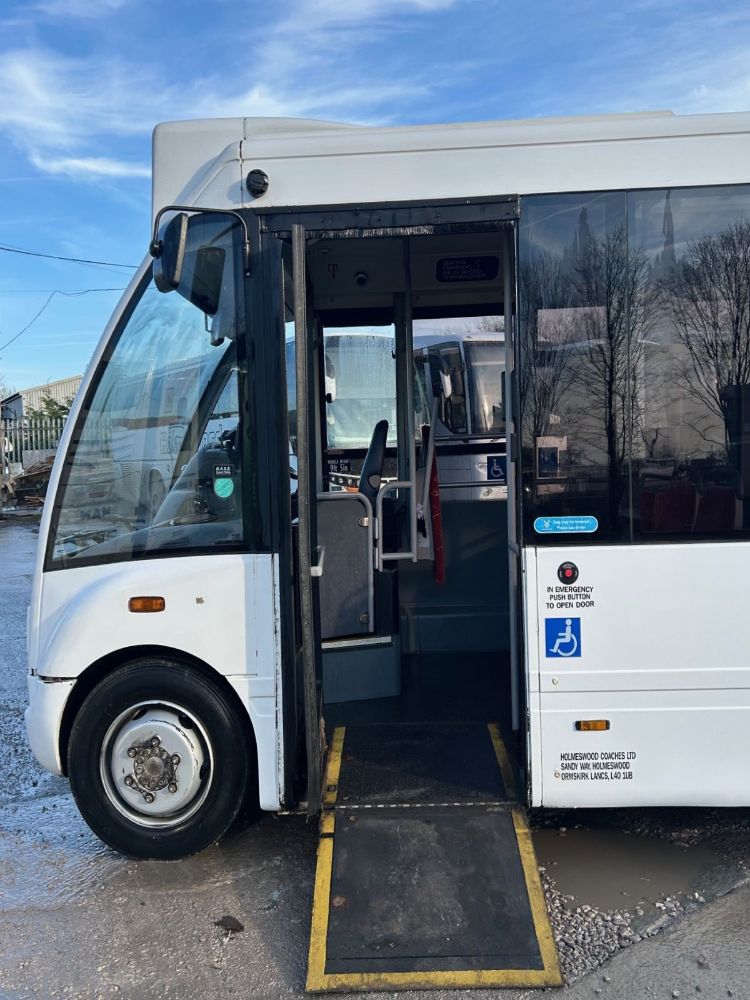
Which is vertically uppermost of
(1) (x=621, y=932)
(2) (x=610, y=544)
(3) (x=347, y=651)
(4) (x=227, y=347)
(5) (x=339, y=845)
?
(4) (x=227, y=347)

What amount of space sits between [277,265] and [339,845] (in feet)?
7.89

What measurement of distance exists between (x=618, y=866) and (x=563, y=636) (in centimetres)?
108

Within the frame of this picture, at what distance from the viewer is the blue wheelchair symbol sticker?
3.34 metres

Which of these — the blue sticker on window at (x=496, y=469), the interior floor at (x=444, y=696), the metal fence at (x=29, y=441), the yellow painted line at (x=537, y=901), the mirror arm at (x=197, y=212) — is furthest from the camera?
the metal fence at (x=29, y=441)

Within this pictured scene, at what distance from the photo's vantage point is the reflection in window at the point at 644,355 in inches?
130

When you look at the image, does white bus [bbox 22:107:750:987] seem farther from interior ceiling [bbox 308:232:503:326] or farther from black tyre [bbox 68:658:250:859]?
interior ceiling [bbox 308:232:503:326]

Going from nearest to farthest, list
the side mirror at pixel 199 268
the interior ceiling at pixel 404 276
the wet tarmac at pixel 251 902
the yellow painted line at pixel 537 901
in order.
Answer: the yellow painted line at pixel 537 901 < the wet tarmac at pixel 251 902 < the side mirror at pixel 199 268 < the interior ceiling at pixel 404 276

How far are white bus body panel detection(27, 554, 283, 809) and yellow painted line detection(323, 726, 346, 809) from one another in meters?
0.24

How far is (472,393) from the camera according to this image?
6973mm

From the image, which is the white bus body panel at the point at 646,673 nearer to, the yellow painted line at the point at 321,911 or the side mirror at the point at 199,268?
the yellow painted line at the point at 321,911

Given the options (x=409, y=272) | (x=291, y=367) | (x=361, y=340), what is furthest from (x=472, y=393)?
(x=291, y=367)

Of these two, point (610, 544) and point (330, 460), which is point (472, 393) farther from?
point (610, 544)

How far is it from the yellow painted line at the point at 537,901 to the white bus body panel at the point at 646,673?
259 mm

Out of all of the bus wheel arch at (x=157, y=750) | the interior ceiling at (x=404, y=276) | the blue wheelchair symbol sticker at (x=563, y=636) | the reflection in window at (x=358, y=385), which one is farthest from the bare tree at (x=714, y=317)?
the reflection in window at (x=358, y=385)
